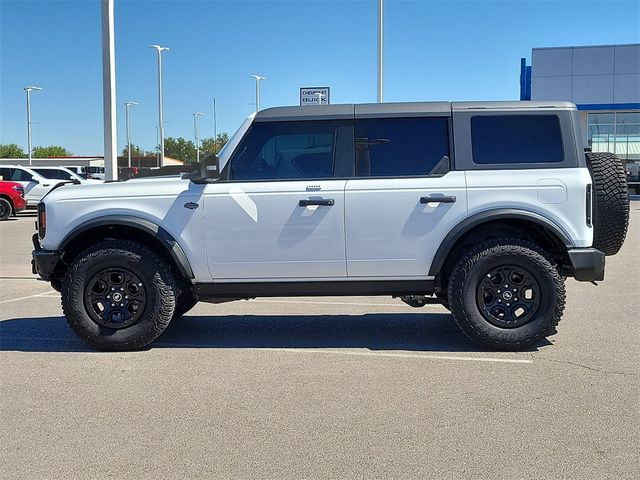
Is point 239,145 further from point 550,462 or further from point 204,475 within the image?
point 550,462

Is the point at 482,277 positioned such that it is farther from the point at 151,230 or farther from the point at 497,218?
the point at 151,230

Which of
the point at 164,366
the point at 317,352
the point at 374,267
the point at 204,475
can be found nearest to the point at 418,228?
the point at 374,267

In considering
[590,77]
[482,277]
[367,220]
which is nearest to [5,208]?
[367,220]

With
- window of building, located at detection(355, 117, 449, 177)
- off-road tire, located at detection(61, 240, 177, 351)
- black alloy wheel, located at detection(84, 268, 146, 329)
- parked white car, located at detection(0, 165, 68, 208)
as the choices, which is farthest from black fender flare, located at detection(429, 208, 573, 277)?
parked white car, located at detection(0, 165, 68, 208)

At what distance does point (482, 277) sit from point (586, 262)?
2.85 feet

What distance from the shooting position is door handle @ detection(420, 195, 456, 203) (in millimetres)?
6066

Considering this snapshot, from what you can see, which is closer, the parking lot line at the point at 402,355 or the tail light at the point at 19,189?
the parking lot line at the point at 402,355

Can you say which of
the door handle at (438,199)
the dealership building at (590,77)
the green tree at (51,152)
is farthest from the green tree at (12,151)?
the door handle at (438,199)

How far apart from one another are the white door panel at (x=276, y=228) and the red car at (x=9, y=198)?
19.0 meters

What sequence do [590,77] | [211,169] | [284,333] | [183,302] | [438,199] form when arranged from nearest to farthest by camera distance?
[438,199] → [211,169] → [284,333] → [183,302] → [590,77]

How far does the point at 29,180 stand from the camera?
981 inches

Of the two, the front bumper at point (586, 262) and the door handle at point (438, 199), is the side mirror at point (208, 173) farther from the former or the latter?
the front bumper at point (586, 262)

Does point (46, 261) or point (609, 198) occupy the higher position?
point (609, 198)

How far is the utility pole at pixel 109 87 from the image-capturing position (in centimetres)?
1179
